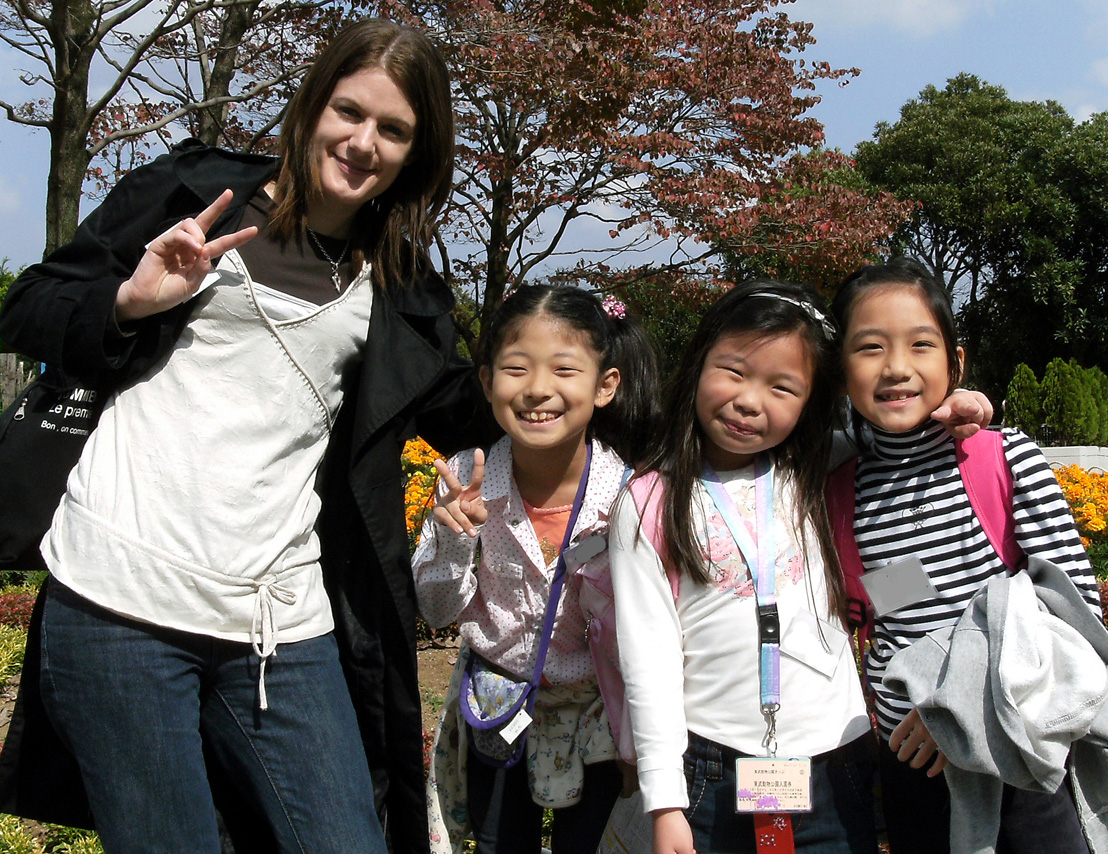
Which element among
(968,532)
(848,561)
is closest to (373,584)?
(848,561)

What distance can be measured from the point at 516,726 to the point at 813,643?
0.63 m

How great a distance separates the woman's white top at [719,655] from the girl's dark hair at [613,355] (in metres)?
0.35

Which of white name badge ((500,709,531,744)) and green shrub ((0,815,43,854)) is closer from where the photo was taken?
white name badge ((500,709,531,744))

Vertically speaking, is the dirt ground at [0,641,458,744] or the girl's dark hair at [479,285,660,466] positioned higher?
the girl's dark hair at [479,285,660,466]

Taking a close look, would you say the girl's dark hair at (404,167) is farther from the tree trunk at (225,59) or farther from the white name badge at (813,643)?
the tree trunk at (225,59)

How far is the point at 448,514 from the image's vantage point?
1.87 metres

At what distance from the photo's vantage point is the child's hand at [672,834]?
1639 mm

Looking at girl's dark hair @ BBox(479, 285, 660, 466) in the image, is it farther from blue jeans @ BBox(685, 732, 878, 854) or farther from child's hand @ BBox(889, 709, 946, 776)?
child's hand @ BBox(889, 709, 946, 776)

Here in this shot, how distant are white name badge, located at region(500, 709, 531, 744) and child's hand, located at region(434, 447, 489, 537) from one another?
0.41m

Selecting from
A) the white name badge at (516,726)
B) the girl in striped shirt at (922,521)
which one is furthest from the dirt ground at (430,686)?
the girl in striped shirt at (922,521)

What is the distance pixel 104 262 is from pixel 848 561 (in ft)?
5.00

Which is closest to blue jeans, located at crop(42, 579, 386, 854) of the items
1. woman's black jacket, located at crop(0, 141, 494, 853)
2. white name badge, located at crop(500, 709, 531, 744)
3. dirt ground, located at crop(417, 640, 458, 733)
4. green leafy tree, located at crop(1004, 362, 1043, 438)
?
woman's black jacket, located at crop(0, 141, 494, 853)

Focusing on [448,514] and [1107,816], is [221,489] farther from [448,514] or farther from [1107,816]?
[1107,816]

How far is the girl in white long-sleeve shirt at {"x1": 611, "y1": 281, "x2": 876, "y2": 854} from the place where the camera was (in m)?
1.73
